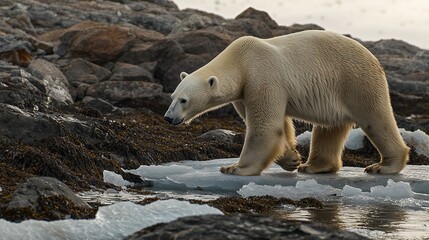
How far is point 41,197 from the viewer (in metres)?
7.25

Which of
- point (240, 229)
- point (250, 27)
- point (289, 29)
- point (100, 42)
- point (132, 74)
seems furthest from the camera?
point (289, 29)

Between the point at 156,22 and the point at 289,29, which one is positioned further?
the point at 156,22

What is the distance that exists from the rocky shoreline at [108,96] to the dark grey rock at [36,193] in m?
0.07

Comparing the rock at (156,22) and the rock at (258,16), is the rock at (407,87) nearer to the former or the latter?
the rock at (258,16)

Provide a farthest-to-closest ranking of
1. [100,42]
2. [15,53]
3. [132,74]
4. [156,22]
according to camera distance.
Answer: [156,22]
[100,42]
[15,53]
[132,74]

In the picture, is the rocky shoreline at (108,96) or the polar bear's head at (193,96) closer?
the polar bear's head at (193,96)

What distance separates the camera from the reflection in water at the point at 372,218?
7469 millimetres

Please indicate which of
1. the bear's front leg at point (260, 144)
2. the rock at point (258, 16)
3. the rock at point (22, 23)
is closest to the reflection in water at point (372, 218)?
the bear's front leg at point (260, 144)

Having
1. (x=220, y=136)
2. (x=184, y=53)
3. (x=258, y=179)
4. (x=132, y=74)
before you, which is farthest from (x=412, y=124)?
(x=258, y=179)

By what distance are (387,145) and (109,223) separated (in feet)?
19.6

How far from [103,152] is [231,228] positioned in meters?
7.56

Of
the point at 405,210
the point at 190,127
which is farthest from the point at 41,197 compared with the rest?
the point at 190,127

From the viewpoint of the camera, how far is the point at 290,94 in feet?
37.0

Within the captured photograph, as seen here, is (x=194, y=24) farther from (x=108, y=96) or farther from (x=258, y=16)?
(x=108, y=96)
